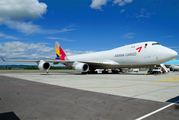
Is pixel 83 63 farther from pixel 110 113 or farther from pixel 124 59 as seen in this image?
pixel 110 113

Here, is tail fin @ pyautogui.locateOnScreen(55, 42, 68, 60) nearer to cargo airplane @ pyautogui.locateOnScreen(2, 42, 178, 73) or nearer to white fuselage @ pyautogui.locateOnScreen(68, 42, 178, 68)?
cargo airplane @ pyautogui.locateOnScreen(2, 42, 178, 73)

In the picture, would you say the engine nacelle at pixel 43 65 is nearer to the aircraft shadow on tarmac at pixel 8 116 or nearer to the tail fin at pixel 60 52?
the tail fin at pixel 60 52

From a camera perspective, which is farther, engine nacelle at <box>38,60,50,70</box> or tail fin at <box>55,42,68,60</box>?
tail fin at <box>55,42,68,60</box>

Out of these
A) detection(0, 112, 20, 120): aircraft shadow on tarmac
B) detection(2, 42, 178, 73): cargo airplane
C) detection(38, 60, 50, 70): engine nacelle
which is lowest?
detection(0, 112, 20, 120): aircraft shadow on tarmac

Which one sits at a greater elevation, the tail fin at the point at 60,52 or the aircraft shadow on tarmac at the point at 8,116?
the tail fin at the point at 60,52

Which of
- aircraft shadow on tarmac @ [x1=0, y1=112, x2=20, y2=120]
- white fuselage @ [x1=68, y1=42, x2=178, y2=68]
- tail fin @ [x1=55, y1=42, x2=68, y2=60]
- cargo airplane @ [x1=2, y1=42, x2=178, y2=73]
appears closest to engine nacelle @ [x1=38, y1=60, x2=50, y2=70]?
cargo airplane @ [x1=2, y1=42, x2=178, y2=73]

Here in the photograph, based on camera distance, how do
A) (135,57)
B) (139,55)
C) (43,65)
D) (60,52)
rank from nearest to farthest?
1. (139,55)
2. (135,57)
3. (43,65)
4. (60,52)

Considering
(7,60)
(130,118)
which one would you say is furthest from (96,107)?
(7,60)

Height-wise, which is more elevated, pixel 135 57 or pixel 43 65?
pixel 135 57

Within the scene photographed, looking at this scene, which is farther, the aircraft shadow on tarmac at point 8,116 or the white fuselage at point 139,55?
the white fuselage at point 139,55

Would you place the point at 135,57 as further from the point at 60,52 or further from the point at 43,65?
the point at 60,52

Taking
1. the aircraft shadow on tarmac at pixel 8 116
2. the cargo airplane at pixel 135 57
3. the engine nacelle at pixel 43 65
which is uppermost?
the cargo airplane at pixel 135 57

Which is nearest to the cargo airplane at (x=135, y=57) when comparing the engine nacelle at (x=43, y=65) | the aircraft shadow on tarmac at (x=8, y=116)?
the engine nacelle at (x=43, y=65)

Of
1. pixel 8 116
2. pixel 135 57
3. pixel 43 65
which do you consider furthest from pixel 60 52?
pixel 8 116
